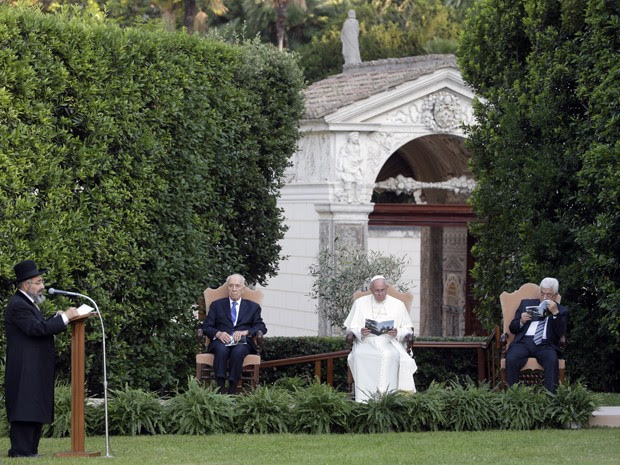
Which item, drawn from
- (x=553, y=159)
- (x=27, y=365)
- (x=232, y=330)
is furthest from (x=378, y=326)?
(x=27, y=365)

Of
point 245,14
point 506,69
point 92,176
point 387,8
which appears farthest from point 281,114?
point 387,8

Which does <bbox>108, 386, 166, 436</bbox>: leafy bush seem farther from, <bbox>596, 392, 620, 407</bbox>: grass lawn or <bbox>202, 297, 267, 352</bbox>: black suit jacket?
<bbox>596, 392, 620, 407</bbox>: grass lawn

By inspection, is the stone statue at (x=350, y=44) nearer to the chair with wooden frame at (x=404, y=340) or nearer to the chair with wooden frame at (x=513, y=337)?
the chair with wooden frame at (x=404, y=340)

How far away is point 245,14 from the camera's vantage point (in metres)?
43.1

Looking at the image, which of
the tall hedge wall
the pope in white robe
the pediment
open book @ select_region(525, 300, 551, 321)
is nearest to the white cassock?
the pope in white robe

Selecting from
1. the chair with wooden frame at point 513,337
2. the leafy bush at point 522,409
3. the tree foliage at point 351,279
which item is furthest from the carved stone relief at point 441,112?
the leafy bush at point 522,409

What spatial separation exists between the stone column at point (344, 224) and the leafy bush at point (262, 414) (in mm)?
10966

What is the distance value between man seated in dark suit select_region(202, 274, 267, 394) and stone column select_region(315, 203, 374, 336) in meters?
8.81

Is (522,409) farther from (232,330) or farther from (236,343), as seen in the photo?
(232,330)

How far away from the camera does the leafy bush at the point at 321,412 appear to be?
1115 centimetres

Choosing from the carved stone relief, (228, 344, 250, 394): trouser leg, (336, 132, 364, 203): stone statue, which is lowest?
(228, 344, 250, 394): trouser leg

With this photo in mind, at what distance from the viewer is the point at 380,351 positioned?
12.8 metres

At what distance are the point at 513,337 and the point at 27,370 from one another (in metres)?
5.25

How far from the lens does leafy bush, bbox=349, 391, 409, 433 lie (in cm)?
1120
